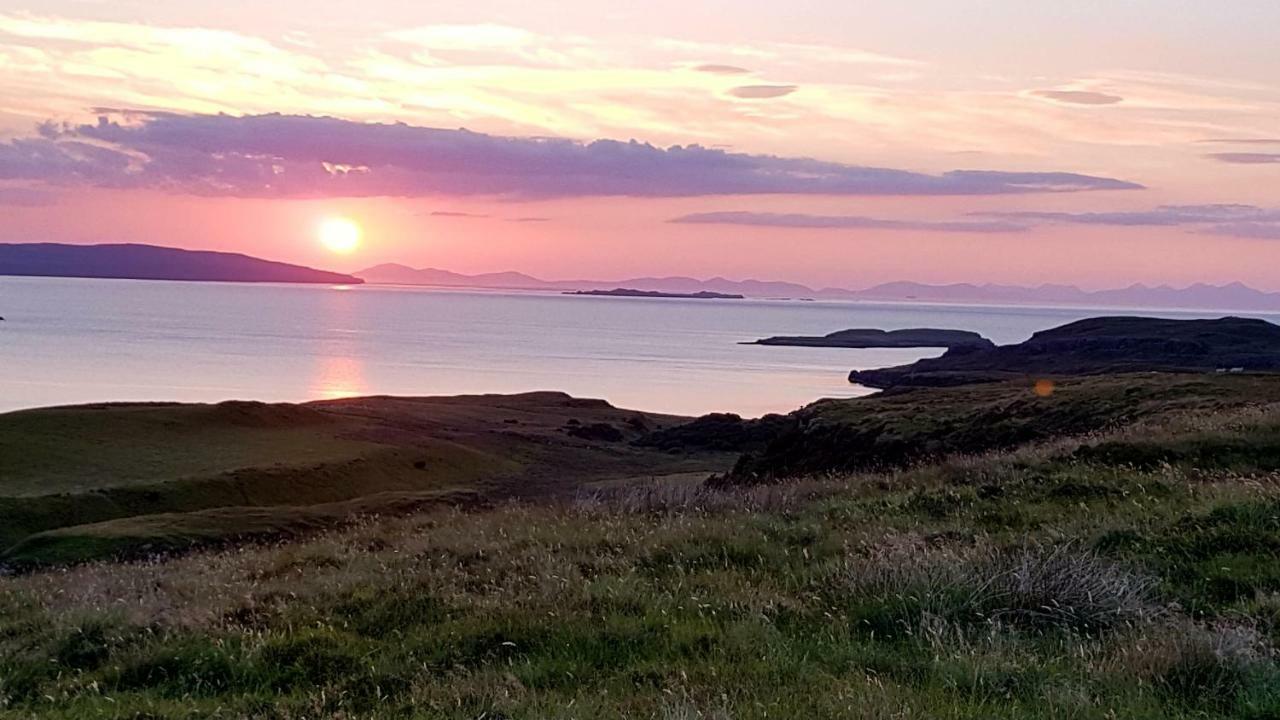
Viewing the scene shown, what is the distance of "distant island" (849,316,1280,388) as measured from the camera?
12700 centimetres

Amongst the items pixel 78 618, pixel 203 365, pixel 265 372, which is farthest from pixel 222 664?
pixel 203 365

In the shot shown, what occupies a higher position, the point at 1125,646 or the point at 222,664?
the point at 1125,646

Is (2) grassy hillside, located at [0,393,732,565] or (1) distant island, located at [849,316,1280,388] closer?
(2) grassy hillside, located at [0,393,732,565]

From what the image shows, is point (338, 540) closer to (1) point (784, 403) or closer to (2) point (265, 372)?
(1) point (784, 403)

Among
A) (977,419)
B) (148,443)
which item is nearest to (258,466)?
(148,443)

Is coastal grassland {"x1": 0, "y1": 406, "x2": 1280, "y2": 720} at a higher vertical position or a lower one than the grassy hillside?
higher

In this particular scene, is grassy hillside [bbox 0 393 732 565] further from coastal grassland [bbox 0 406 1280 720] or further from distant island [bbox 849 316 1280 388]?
distant island [bbox 849 316 1280 388]

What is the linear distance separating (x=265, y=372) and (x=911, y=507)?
13754 centimetres

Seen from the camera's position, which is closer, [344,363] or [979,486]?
[979,486]

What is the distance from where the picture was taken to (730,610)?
25.8 feet

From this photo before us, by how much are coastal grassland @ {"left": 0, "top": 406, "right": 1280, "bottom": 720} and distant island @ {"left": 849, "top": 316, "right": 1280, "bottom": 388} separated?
115m

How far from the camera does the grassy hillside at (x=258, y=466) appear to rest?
37969mm

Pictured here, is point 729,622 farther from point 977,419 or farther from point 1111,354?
point 1111,354

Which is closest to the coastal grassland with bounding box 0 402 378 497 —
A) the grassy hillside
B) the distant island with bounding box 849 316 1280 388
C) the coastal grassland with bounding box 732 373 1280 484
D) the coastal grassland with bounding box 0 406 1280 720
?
the grassy hillside
